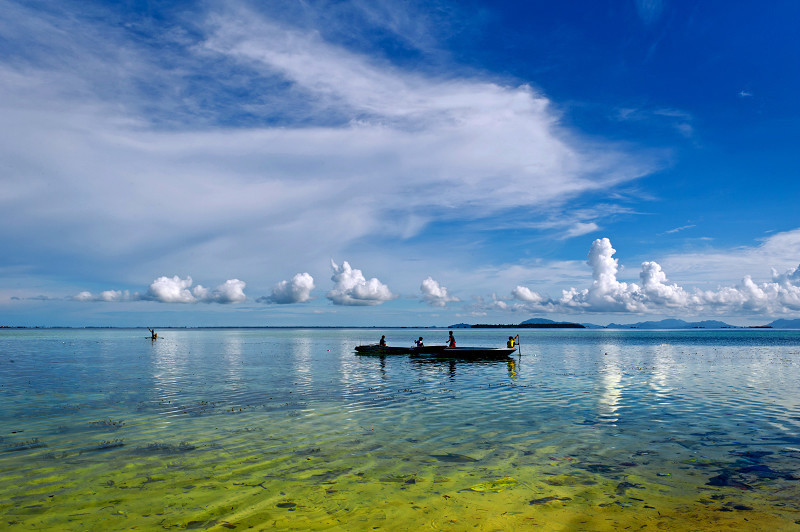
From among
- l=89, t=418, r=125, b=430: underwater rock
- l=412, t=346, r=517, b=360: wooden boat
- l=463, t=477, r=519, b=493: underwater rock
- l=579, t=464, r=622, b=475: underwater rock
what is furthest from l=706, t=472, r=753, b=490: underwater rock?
l=412, t=346, r=517, b=360: wooden boat

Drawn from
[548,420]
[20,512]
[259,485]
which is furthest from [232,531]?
[548,420]

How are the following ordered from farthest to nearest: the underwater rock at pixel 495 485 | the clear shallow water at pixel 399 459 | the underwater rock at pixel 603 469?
the underwater rock at pixel 603 469, the underwater rock at pixel 495 485, the clear shallow water at pixel 399 459

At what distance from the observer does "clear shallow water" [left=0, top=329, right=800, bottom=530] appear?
1091 centimetres

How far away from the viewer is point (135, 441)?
1777 centimetres

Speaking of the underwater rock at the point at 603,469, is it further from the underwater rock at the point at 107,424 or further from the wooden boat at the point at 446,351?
the wooden boat at the point at 446,351

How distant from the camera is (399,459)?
15297mm

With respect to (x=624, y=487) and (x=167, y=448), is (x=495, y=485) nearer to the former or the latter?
(x=624, y=487)

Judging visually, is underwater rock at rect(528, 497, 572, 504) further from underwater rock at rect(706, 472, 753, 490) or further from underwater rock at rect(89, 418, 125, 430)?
underwater rock at rect(89, 418, 125, 430)

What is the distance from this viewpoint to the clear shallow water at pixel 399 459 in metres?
10.9

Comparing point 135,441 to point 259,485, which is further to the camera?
point 135,441

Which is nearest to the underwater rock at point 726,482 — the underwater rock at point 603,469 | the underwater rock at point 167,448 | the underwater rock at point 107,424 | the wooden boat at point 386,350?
the underwater rock at point 603,469

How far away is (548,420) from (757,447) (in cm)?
781

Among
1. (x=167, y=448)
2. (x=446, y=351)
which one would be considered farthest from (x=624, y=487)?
(x=446, y=351)

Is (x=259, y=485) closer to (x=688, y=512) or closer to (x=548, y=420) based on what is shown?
(x=688, y=512)
